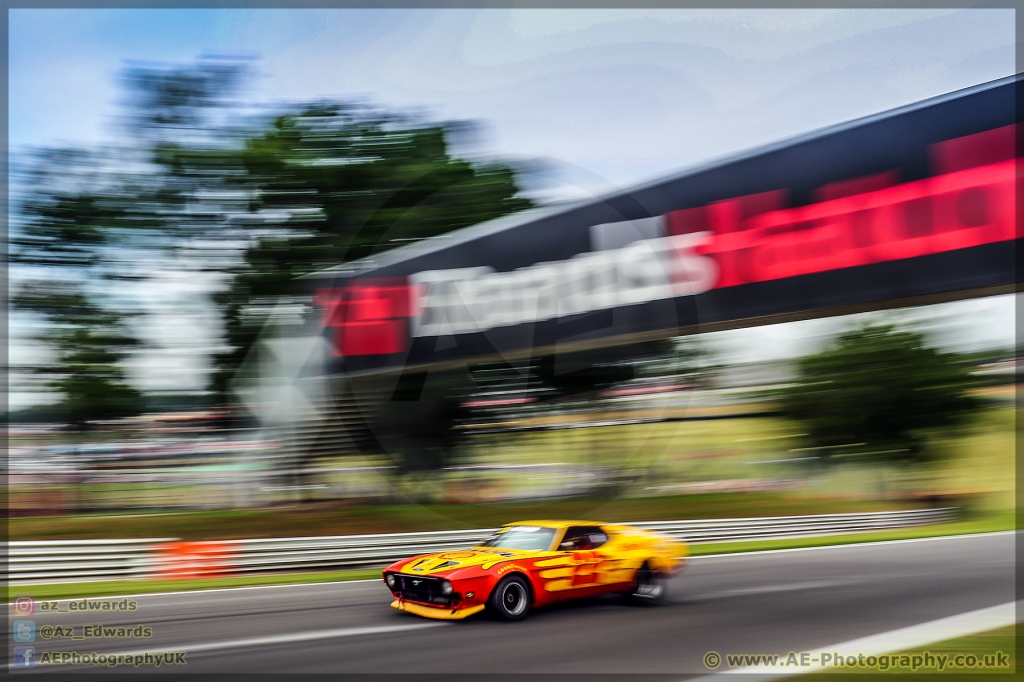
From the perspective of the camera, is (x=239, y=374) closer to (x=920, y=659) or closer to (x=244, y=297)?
(x=244, y=297)

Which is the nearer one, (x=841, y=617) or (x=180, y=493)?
(x=841, y=617)

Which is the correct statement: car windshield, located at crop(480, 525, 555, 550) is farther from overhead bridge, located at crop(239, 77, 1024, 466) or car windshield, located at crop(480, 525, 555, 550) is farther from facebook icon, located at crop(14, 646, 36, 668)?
facebook icon, located at crop(14, 646, 36, 668)

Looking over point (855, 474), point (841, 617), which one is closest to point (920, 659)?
point (841, 617)

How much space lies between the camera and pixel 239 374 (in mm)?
15531

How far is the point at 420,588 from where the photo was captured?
7633mm

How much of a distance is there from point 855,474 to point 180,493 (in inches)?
710

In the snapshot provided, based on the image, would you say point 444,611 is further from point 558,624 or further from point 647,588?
point 647,588

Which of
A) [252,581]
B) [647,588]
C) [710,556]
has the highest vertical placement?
[647,588]

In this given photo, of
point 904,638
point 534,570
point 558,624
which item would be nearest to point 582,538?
point 534,570

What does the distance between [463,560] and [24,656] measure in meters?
3.94

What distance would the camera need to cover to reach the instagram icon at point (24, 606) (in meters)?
8.90

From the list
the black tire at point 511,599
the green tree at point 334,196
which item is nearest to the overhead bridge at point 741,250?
the green tree at point 334,196

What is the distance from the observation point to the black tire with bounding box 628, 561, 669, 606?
28.5ft

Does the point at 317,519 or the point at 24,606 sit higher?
the point at 24,606
